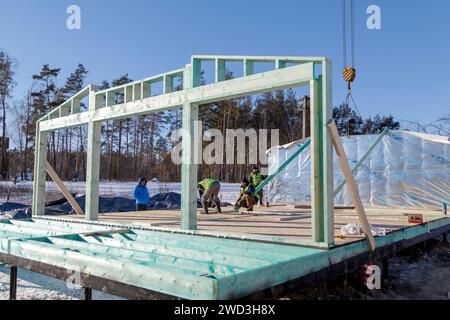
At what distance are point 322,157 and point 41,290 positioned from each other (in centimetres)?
448

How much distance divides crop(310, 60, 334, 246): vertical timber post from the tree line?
28.5 meters

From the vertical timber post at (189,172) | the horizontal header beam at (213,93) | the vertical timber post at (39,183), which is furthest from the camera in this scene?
the vertical timber post at (39,183)

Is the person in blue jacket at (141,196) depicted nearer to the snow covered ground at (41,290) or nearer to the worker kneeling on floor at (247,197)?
the worker kneeling on floor at (247,197)

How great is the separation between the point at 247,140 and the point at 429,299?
97.1ft

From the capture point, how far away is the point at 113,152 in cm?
4100

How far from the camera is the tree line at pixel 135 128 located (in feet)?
115

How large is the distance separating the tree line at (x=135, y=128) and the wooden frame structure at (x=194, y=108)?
25.4m

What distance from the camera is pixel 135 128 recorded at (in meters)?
39.9

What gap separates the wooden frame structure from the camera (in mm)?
4613

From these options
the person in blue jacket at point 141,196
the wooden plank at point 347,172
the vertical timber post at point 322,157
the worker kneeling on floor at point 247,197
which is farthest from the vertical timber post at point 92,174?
the wooden plank at point 347,172

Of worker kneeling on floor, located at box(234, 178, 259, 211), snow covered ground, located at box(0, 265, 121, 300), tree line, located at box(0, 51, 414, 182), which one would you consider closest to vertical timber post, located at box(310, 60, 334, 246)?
snow covered ground, located at box(0, 265, 121, 300)

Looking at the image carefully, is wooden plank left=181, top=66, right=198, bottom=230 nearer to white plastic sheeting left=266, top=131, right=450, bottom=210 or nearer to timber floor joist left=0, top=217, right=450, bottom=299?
timber floor joist left=0, top=217, right=450, bottom=299

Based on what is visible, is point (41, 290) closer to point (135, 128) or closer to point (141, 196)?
point (141, 196)
